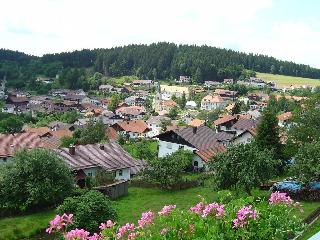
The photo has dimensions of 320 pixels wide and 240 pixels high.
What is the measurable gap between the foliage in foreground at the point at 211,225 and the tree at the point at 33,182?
26544 millimetres

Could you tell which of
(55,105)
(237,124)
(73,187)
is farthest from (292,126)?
(55,105)

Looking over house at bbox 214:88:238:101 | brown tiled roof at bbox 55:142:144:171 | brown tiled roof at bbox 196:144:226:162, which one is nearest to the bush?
brown tiled roof at bbox 55:142:144:171

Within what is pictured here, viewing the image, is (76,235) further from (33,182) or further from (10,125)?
(10,125)

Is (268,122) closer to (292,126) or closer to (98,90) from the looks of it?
(292,126)

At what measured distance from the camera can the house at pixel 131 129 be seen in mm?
101000

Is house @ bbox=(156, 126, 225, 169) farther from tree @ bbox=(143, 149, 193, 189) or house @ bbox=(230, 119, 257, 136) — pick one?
house @ bbox=(230, 119, 257, 136)

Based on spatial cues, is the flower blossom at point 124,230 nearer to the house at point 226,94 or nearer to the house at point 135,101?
the house at point 135,101

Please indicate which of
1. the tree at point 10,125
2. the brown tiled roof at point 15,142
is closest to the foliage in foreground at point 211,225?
the brown tiled roof at point 15,142

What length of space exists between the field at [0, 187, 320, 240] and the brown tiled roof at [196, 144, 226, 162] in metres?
10.5

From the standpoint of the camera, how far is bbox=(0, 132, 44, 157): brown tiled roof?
5619cm

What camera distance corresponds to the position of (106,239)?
9.62 meters

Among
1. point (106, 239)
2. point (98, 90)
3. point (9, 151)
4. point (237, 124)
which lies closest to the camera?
point (106, 239)

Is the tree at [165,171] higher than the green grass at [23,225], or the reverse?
the tree at [165,171]

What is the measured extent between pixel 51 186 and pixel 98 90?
164114 millimetres
